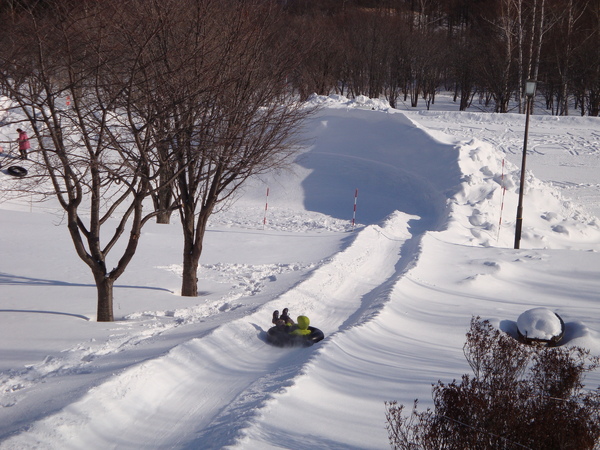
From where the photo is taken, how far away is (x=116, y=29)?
331 inches

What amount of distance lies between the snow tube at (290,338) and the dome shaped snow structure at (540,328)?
2.96m

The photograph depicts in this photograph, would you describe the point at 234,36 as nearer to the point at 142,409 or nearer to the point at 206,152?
the point at 206,152

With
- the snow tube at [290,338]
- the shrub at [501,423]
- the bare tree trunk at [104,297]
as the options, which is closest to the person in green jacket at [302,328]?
the snow tube at [290,338]

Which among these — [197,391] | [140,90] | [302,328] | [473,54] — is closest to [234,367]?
[197,391]

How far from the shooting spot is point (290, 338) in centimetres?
810

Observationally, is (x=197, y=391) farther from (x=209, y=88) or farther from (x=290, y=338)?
(x=209, y=88)

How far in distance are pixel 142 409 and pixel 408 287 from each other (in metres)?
6.79

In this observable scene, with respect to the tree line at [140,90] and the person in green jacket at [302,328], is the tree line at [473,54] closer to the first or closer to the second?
the tree line at [140,90]

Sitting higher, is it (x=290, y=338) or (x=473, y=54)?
(x=473, y=54)

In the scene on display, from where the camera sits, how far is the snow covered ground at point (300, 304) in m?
5.56

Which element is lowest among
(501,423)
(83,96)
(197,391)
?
(197,391)

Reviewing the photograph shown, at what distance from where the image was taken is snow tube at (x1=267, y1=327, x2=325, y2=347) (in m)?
8.06

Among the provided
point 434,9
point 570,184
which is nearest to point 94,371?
point 570,184

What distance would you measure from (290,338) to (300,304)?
212cm
